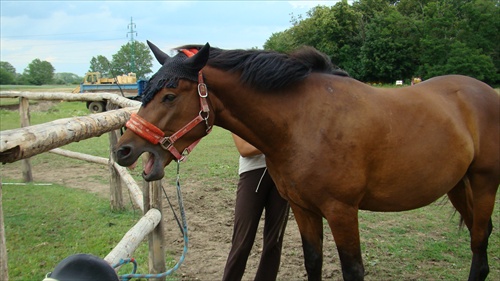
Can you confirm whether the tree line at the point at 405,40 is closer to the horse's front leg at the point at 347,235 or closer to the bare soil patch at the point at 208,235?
the bare soil patch at the point at 208,235

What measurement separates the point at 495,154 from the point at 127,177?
142 inches

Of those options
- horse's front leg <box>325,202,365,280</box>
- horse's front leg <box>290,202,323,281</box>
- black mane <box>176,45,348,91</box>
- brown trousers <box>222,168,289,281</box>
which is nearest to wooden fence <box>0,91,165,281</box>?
brown trousers <box>222,168,289,281</box>

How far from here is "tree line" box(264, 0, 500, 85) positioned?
29.3 metres

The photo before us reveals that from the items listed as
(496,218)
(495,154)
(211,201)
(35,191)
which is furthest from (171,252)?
(496,218)

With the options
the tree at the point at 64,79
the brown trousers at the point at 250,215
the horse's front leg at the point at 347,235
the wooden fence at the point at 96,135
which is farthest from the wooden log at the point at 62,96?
the tree at the point at 64,79

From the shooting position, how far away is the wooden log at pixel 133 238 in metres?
2.27

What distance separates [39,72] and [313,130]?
265ft

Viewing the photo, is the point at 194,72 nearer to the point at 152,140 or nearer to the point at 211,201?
the point at 152,140

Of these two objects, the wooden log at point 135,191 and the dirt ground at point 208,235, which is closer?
the wooden log at point 135,191

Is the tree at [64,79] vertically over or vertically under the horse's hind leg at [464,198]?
over

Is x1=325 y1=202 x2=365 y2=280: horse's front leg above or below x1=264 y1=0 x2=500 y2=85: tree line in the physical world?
below

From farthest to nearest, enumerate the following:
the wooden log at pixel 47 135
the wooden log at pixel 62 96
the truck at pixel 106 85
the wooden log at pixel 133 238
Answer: the truck at pixel 106 85 → the wooden log at pixel 62 96 → the wooden log at pixel 133 238 → the wooden log at pixel 47 135

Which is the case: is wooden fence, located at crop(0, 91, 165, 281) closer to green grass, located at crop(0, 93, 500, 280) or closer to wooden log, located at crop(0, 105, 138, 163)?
wooden log, located at crop(0, 105, 138, 163)

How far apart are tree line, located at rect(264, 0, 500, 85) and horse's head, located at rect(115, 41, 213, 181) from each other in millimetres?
25496
